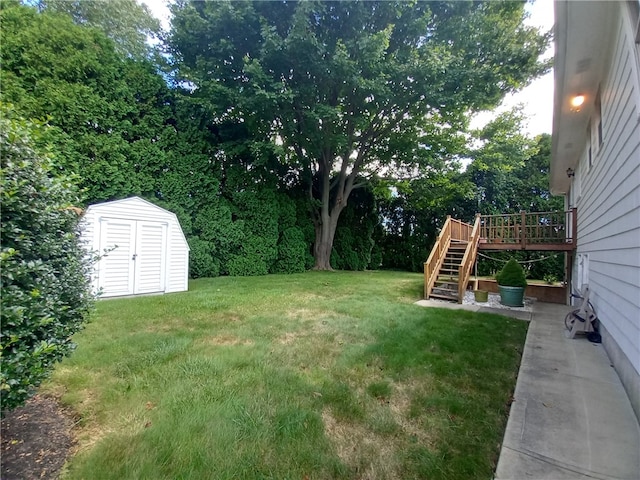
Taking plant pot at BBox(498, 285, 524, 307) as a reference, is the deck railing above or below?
above

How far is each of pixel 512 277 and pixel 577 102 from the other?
3.82 m

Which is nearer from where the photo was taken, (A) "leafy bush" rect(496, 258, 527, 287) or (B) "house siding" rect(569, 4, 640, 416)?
(B) "house siding" rect(569, 4, 640, 416)

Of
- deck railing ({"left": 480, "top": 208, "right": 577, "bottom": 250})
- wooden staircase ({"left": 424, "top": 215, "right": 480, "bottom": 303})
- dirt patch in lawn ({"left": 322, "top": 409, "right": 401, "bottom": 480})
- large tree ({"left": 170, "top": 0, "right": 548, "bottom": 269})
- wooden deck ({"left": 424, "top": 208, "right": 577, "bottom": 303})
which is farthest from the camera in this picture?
large tree ({"left": 170, "top": 0, "right": 548, "bottom": 269})

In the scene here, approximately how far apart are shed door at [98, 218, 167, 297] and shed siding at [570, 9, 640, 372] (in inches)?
310

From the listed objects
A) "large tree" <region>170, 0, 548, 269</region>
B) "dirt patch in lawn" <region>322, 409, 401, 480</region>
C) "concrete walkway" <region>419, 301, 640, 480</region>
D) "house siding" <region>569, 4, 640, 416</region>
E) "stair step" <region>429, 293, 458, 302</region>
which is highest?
"large tree" <region>170, 0, 548, 269</region>

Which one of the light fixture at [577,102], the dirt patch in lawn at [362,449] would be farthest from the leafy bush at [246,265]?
the light fixture at [577,102]

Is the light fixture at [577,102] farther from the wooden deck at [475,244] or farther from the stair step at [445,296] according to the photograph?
the stair step at [445,296]

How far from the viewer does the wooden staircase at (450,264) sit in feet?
23.7

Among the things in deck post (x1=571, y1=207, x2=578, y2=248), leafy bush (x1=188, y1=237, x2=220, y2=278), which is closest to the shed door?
leafy bush (x1=188, y1=237, x2=220, y2=278)

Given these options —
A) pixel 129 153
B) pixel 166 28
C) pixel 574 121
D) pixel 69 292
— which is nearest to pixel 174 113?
pixel 129 153

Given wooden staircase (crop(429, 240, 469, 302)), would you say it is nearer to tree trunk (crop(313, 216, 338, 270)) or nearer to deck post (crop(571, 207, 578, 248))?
deck post (crop(571, 207, 578, 248))

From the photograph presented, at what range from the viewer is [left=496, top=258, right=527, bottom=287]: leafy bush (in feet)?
22.8

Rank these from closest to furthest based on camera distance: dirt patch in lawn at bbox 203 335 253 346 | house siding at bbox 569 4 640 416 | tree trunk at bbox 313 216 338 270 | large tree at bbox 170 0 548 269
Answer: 1. house siding at bbox 569 4 640 416
2. dirt patch in lawn at bbox 203 335 253 346
3. large tree at bbox 170 0 548 269
4. tree trunk at bbox 313 216 338 270

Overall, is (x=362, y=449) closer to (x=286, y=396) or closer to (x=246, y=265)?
(x=286, y=396)
